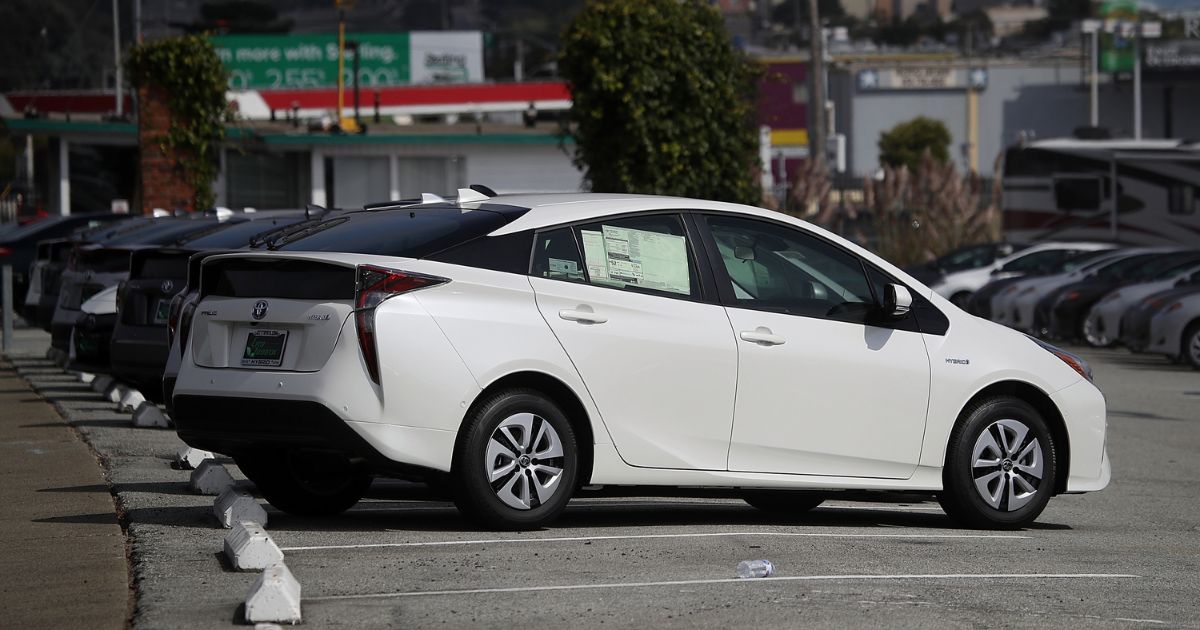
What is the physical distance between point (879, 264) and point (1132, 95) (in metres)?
102

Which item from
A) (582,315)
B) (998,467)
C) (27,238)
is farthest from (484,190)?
(27,238)

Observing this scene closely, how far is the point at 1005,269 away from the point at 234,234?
22.3m

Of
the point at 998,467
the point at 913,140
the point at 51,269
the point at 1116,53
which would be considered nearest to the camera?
the point at 998,467

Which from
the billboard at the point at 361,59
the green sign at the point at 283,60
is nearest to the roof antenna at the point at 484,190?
the billboard at the point at 361,59

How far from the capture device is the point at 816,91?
38.4 metres

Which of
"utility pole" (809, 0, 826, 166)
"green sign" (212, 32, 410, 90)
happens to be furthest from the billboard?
"utility pole" (809, 0, 826, 166)

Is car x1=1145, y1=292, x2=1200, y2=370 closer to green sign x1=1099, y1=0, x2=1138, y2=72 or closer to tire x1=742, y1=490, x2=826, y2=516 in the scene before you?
tire x1=742, y1=490, x2=826, y2=516

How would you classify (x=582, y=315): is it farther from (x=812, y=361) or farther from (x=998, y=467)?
(x=998, y=467)

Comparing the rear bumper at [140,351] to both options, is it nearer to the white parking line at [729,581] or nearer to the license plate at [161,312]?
the license plate at [161,312]

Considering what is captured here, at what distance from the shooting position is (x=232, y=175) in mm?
53594

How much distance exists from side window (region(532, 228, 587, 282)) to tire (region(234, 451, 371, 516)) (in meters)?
1.33

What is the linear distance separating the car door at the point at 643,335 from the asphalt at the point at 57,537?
221 centimetres

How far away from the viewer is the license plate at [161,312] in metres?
13.0

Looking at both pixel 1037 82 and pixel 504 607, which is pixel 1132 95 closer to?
pixel 1037 82
